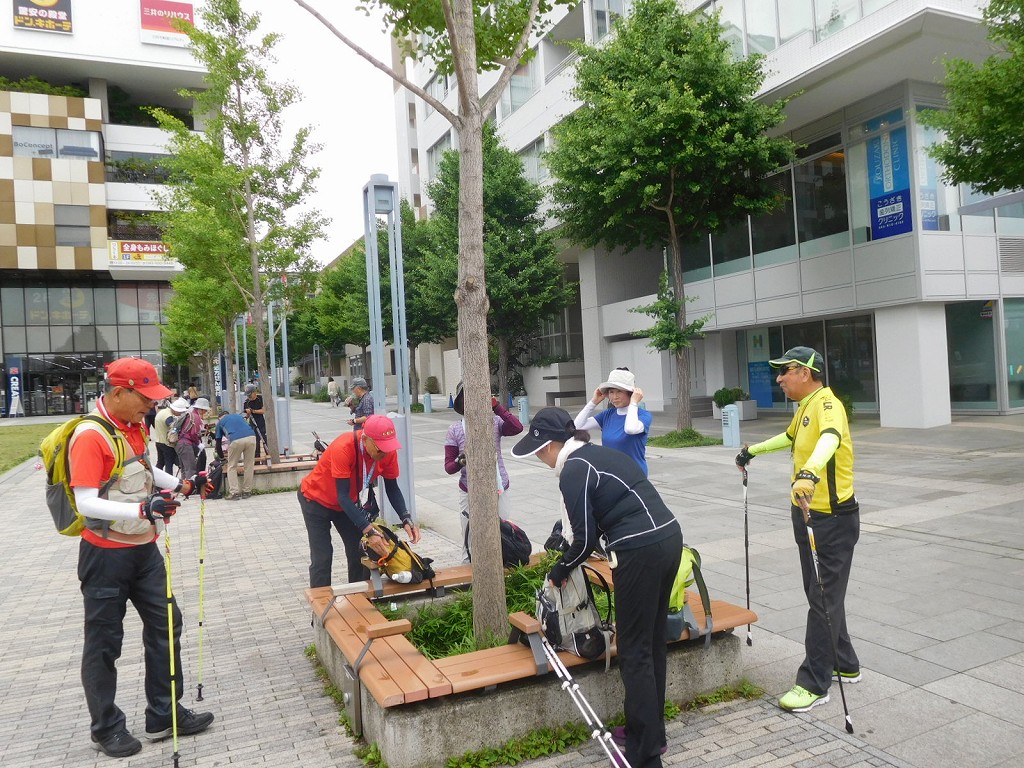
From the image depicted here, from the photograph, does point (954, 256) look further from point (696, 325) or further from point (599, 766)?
point (599, 766)

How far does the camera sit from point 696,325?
16.5 m

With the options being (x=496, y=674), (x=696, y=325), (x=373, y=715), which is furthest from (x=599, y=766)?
(x=696, y=325)

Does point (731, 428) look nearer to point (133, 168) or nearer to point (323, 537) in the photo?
point (323, 537)

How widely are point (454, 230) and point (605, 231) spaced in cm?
919

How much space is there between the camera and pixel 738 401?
20922 millimetres

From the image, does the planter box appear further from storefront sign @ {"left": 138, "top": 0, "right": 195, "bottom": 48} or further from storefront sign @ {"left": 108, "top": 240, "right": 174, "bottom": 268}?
storefront sign @ {"left": 138, "top": 0, "right": 195, "bottom": 48}

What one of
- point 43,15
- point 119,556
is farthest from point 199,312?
point 43,15

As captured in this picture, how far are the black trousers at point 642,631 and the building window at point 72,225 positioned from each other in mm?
46199

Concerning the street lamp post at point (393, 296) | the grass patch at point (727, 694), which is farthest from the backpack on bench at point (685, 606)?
the street lamp post at point (393, 296)

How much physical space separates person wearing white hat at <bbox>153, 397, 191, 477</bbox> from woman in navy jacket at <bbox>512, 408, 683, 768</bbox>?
419 inches

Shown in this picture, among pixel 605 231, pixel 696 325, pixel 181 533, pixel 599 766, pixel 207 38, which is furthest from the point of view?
pixel 605 231

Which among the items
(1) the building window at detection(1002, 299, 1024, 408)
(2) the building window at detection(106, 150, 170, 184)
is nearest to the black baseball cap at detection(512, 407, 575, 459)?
(1) the building window at detection(1002, 299, 1024, 408)

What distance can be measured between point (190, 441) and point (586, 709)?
1093 centimetres

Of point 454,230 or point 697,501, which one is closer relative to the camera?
point 697,501
